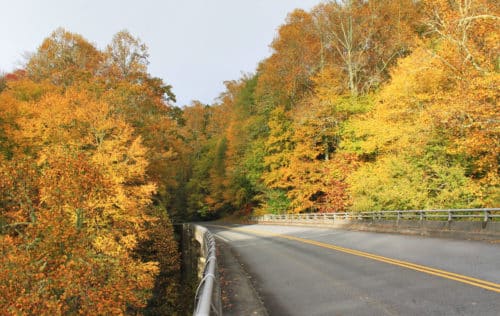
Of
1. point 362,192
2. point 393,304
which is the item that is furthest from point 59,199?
point 362,192

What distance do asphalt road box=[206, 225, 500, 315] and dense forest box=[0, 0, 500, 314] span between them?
7.11 m

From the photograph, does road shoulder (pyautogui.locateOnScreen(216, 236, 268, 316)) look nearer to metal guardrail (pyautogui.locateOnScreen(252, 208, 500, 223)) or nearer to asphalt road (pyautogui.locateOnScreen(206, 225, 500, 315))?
asphalt road (pyautogui.locateOnScreen(206, 225, 500, 315))

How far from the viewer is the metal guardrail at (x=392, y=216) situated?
51.6 ft

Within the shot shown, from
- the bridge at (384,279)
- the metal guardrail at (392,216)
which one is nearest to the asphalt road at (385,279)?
the bridge at (384,279)

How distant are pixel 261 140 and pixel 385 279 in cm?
3489

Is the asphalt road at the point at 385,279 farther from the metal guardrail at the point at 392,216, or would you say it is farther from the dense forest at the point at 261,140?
the dense forest at the point at 261,140

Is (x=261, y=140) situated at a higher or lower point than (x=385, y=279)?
higher

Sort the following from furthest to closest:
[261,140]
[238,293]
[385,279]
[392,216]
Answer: [261,140]
[392,216]
[238,293]
[385,279]

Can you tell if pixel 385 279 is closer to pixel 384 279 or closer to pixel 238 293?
pixel 384 279

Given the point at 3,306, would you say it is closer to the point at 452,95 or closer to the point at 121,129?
the point at 121,129

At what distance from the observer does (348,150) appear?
31281 millimetres

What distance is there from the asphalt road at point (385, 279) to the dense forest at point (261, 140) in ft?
23.3

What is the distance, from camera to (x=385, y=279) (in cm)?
827

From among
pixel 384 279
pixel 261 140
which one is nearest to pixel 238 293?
pixel 384 279
